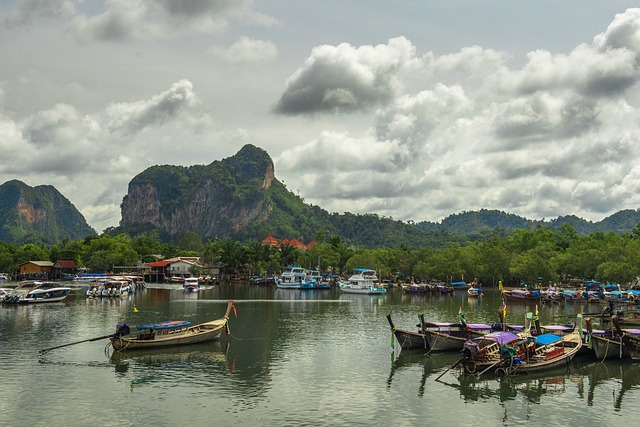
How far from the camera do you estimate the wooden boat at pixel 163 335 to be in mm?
45719

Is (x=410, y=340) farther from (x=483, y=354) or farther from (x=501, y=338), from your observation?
(x=483, y=354)

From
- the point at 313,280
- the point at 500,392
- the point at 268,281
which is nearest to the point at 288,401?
the point at 500,392

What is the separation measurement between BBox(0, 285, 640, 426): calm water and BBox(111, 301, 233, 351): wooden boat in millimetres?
1041

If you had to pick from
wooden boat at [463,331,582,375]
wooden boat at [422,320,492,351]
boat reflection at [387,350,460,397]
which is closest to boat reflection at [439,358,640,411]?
wooden boat at [463,331,582,375]

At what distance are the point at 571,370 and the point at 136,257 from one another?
15892cm

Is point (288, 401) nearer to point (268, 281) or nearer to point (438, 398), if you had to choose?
point (438, 398)

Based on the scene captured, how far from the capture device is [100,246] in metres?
181

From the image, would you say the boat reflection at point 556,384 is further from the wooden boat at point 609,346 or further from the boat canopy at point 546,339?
the boat canopy at point 546,339

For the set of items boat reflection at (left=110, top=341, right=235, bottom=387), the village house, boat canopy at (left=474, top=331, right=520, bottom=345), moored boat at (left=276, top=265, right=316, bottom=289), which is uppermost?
the village house

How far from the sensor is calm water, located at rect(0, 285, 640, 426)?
30.4 m

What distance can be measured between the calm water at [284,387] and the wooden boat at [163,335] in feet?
3.42

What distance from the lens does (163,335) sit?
47.7m

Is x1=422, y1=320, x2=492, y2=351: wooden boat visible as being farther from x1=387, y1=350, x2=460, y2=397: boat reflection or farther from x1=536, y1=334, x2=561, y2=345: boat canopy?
x1=536, y1=334, x2=561, y2=345: boat canopy

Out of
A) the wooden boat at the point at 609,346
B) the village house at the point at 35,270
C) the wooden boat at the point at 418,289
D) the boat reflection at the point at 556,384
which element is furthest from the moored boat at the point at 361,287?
the village house at the point at 35,270
